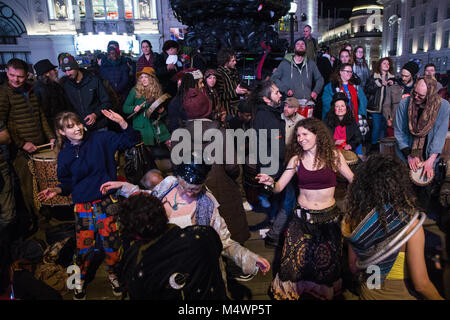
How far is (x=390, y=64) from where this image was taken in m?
7.52

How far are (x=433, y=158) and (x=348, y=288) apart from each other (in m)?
2.16

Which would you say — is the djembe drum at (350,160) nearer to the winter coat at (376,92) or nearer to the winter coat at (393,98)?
the winter coat at (393,98)

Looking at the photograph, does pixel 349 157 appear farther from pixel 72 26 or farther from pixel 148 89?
pixel 72 26

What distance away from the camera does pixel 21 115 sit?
4.53 meters

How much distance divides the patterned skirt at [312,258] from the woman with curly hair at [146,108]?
293 cm

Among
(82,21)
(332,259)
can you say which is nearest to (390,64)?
(332,259)

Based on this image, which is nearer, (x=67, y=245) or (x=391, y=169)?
(x=391, y=169)

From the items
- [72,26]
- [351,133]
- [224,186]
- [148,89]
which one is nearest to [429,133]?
[351,133]

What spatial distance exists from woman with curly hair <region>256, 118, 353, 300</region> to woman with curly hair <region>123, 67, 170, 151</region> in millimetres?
2701

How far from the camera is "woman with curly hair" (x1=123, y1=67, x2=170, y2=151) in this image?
5297 millimetres

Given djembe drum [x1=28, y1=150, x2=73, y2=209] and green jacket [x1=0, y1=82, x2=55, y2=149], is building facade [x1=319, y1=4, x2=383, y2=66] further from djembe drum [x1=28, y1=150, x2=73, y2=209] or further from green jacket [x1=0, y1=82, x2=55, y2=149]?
djembe drum [x1=28, y1=150, x2=73, y2=209]

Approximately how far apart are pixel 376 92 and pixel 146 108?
5245 mm
